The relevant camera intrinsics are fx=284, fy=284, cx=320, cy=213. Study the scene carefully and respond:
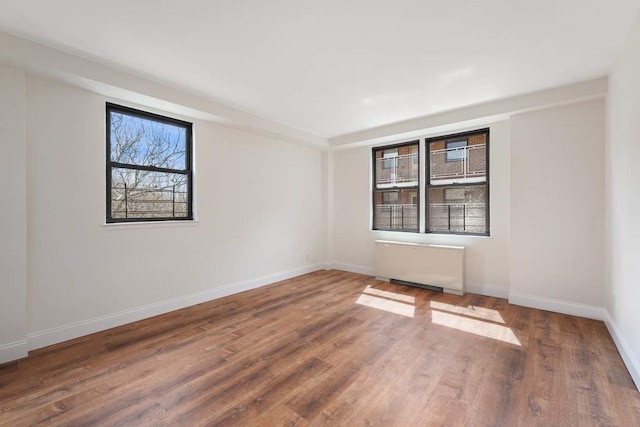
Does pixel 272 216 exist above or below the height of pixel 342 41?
below

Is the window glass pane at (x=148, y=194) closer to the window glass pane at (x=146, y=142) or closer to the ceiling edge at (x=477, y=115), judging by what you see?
the window glass pane at (x=146, y=142)

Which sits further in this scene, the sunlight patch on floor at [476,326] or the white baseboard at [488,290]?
the white baseboard at [488,290]

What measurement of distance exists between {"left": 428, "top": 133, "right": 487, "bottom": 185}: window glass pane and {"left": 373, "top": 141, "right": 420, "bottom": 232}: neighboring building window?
0.31 metres

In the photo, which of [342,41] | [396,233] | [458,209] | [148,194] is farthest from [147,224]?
[458,209]

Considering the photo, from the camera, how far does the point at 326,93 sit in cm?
348

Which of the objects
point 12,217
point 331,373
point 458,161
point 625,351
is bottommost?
point 331,373

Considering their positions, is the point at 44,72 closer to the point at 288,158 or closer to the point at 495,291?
the point at 288,158

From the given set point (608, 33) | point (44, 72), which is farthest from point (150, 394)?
point (608, 33)

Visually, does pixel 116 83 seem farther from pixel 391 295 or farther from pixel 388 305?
pixel 391 295

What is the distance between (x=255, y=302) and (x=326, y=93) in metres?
2.88

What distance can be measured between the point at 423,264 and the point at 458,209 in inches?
40.9

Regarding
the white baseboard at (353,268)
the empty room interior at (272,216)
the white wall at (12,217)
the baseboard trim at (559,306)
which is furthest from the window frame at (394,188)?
the white wall at (12,217)

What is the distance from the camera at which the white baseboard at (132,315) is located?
266 centimetres

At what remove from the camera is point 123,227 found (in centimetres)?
315
